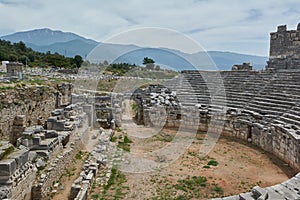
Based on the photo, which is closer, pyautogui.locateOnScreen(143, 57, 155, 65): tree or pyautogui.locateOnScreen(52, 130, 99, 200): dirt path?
pyautogui.locateOnScreen(52, 130, 99, 200): dirt path

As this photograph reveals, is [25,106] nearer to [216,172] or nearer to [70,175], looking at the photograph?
[70,175]

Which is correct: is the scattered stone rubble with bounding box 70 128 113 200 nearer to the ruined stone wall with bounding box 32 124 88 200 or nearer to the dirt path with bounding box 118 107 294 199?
the ruined stone wall with bounding box 32 124 88 200

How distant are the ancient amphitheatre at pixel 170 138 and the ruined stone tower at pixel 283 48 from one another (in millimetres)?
62

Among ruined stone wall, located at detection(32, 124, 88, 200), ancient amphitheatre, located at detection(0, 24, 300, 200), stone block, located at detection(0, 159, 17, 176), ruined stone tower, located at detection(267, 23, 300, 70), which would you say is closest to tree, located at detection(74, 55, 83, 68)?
ancient amphitheatre, located at detection(0, 24, 300, 200)

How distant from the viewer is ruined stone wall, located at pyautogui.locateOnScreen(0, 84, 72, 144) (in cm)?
1202

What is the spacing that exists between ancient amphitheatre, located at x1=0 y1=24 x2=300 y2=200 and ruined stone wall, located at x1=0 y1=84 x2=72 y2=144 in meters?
0.05

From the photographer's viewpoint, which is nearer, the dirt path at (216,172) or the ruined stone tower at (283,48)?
the dirt path at (216,172)

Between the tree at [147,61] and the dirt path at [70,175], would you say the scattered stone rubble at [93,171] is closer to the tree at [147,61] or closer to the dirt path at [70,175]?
the dirt path at [70,175]

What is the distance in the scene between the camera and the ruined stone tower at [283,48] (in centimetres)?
1764

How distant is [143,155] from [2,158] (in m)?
5.35

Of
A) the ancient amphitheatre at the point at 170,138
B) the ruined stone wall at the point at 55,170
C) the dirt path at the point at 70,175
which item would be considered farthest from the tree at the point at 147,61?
the ruined stone wall at the point at 55,170

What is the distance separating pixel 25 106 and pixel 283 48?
15541 millimetres

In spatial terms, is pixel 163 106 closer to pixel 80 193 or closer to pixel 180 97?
pixel 180 97

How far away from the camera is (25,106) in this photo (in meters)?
13.7
